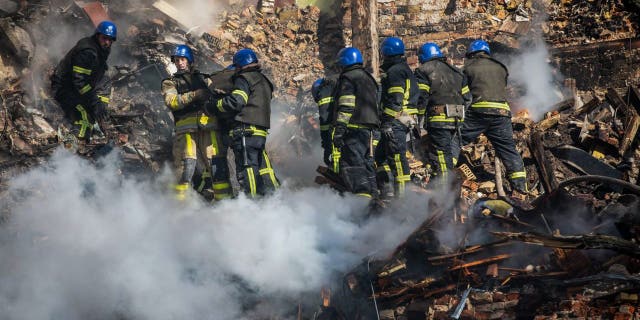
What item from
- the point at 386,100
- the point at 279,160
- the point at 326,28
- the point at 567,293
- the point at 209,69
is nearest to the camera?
the point at 567,293

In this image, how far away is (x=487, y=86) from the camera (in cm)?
725

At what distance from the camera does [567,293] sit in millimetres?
4875

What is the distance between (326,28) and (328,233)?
256 inches

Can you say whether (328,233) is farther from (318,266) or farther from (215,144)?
(215,144)

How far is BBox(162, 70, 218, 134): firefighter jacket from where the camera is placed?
6.83 meters

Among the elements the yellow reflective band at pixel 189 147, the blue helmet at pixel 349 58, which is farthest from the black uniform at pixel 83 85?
the blue helmet at pixel 349 58

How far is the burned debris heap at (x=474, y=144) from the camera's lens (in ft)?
16.2

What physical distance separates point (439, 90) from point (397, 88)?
704mm

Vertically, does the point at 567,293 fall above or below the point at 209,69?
below

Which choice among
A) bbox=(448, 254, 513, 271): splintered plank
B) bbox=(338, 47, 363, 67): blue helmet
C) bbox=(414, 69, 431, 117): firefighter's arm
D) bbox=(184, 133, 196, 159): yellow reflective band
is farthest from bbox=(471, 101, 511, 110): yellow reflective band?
bbox=(184, 133, 196, 159): yellow reflective band

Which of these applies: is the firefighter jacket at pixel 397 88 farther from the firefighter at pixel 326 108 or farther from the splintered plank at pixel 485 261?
the splintered plank at pixel 485 261

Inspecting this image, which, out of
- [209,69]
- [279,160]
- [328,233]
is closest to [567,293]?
[328,233]

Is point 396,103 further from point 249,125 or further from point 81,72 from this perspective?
point 81,72

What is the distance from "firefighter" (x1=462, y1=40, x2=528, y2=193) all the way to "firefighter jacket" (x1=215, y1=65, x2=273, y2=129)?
2.59 meters
